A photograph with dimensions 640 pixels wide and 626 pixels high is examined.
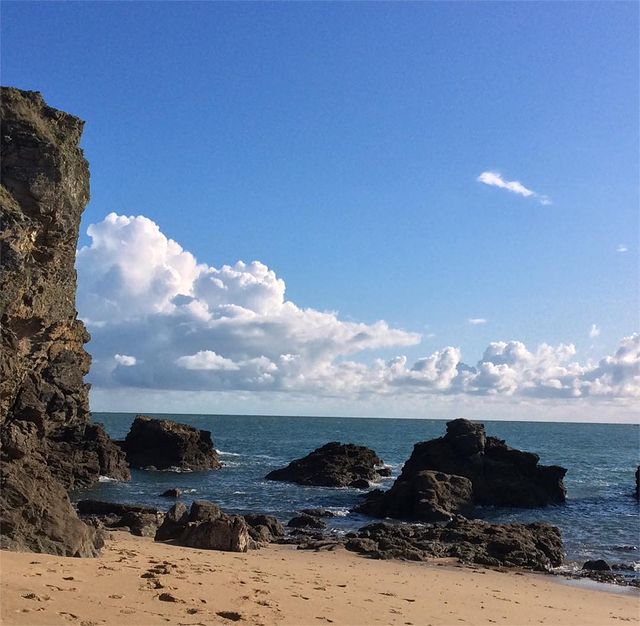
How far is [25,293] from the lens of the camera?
2064 cm

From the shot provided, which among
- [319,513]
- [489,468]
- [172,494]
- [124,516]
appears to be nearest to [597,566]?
[319,513]

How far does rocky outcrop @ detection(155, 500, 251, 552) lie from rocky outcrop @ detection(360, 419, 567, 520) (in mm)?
18872

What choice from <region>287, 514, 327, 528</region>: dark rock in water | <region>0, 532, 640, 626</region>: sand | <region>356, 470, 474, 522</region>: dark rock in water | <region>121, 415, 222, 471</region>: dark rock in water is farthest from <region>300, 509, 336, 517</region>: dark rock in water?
<region>121, 415, 222, 471</region>: dark rock in water

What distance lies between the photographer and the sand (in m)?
10.4

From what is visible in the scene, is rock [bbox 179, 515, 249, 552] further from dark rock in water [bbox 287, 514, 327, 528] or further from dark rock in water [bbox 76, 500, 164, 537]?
dark rock in water [bbox 287, 514, 327, 528]

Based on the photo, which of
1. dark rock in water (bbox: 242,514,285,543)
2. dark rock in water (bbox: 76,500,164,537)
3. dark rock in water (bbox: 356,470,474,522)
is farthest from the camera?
dark rock in water (bbox: 356,470,474,522)

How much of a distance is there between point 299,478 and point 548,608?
139 feet

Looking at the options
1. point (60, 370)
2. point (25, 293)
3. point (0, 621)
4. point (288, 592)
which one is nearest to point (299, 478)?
point (60, 370)

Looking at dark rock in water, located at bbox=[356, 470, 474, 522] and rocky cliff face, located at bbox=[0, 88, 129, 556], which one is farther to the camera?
dark rock in water, located at bbox=[356, 470, 474, 522]

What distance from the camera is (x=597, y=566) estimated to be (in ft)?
82.8

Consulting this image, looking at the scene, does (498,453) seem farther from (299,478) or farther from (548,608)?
(548,608)

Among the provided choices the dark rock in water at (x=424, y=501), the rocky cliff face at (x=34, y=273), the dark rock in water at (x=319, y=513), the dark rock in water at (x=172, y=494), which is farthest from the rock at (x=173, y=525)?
the dark rock in water at (x=172, y=494)

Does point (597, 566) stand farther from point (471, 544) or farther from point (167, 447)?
point (167, 447)

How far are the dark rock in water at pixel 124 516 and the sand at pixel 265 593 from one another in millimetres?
2801
